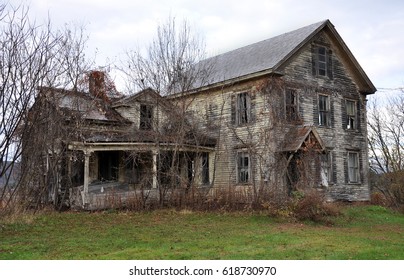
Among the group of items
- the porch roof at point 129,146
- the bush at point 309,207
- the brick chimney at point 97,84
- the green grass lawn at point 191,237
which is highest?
the brick chimney at point 97,84

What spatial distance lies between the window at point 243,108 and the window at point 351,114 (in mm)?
6180

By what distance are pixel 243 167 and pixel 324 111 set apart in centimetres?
521

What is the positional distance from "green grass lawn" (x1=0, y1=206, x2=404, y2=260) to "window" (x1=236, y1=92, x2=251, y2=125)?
6665mm

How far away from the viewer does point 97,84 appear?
24.7 m

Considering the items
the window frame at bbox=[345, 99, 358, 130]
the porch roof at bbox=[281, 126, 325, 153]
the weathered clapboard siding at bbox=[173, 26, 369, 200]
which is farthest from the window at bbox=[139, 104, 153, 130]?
the window frame at bbox=[345, 99, 358, 130]

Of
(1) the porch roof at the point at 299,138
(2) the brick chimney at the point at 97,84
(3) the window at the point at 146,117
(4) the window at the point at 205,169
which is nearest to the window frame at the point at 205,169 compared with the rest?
(4) the window at the point at 205,169

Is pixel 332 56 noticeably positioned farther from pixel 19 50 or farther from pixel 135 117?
pixel 19 50

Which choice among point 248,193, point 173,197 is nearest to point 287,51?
point 248,193

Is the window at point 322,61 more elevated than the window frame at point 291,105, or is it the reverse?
the window at point 322,61

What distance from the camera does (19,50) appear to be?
12789 mm

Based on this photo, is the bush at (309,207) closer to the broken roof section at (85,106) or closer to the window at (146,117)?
the window at (146,117)

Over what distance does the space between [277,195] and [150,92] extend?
7.58 metres

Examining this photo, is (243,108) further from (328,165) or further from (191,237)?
(191,237)

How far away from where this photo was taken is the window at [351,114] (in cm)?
2559
